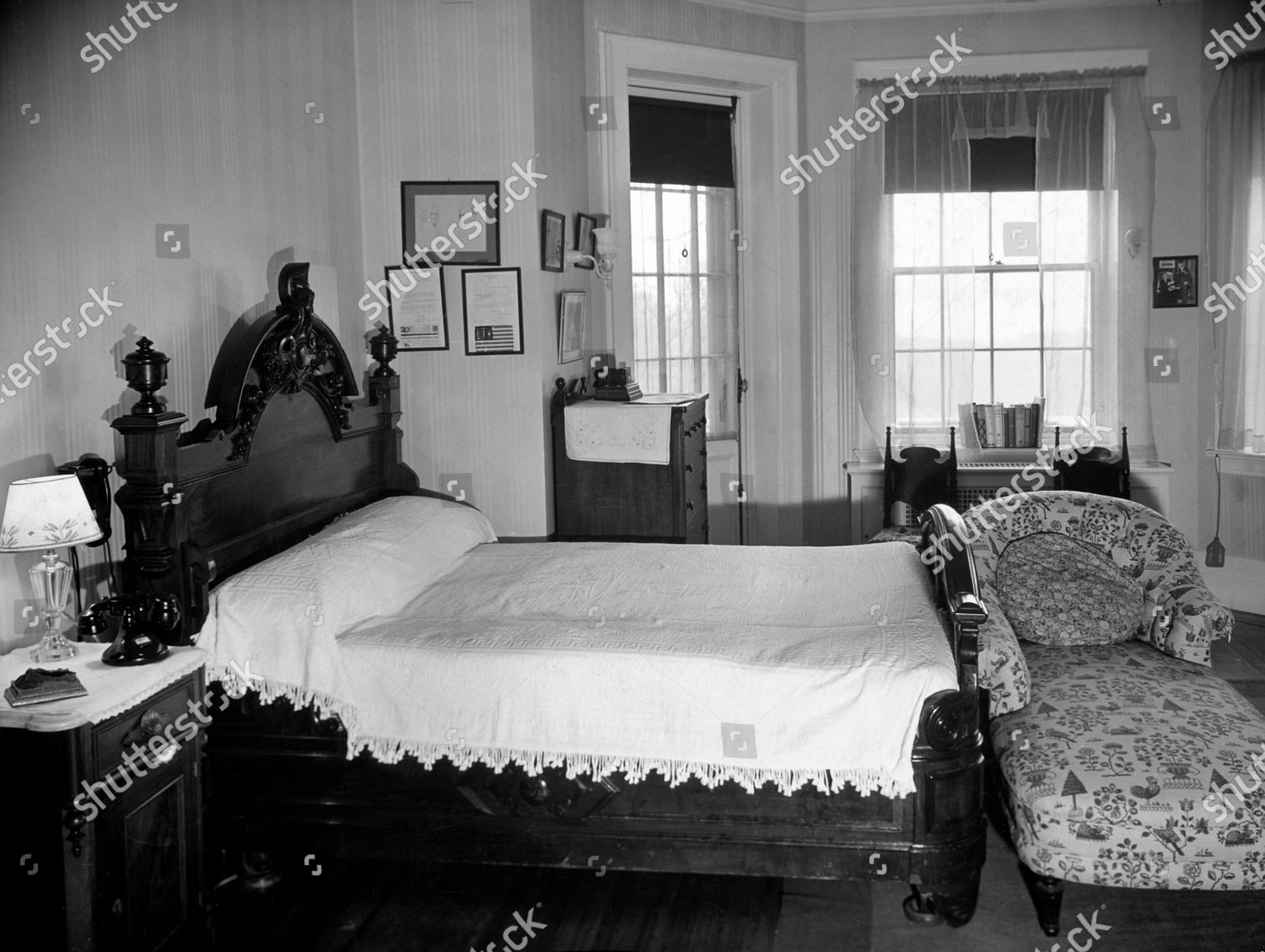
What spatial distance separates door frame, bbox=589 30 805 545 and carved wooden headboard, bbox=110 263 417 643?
1.95 m

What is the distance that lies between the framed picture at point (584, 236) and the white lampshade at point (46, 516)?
310 cm

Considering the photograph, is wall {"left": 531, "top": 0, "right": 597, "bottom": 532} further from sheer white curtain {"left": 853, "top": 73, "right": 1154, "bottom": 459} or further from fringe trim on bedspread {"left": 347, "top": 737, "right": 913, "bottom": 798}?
fringe trim on bedspread {"left": 347, "top": 737, "right": 913, "bottom": 798}

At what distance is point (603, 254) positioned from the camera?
18.4 ft

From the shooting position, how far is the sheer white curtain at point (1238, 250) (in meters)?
5.89

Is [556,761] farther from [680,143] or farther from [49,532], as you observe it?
[680,143]

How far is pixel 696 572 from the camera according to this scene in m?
3.83

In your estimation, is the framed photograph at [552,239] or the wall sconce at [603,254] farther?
the wall sconce at [603,254]

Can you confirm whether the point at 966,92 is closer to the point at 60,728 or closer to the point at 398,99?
the point at 398,99

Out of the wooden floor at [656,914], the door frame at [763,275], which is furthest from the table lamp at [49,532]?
the door frame at [763,275]

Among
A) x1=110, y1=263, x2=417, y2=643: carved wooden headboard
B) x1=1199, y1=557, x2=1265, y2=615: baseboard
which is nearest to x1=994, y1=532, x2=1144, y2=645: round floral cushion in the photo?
x1=110, y1=263, x2=417, y2=643: carved wooden headboard

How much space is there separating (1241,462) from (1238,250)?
1091 millimetres

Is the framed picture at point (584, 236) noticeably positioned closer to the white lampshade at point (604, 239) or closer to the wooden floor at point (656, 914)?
the white lampshade at point (604, 239)

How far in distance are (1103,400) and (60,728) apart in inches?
217

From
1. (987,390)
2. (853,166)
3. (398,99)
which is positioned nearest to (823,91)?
(853,166)
